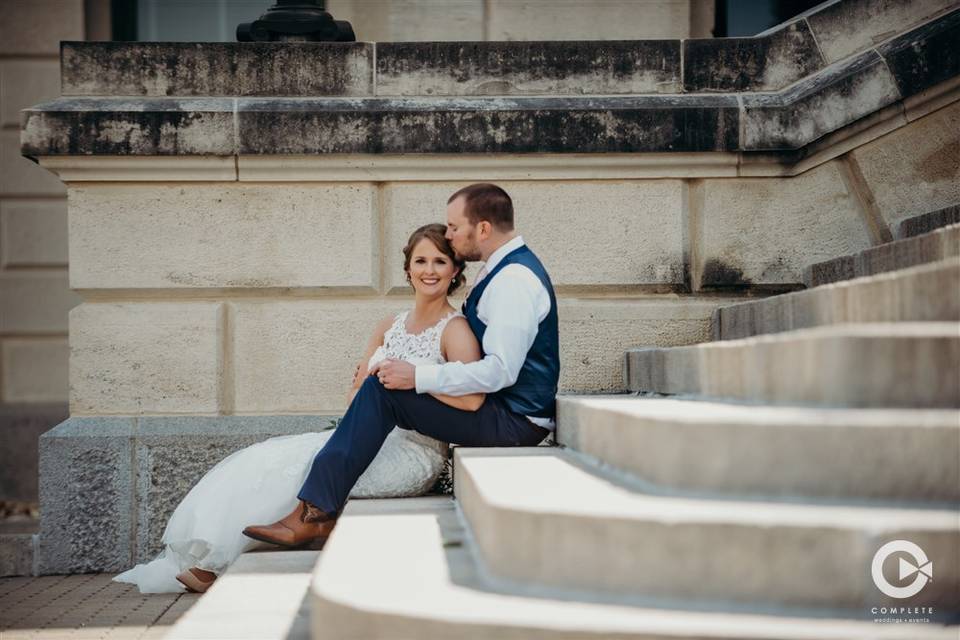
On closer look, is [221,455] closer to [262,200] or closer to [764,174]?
[262,200]

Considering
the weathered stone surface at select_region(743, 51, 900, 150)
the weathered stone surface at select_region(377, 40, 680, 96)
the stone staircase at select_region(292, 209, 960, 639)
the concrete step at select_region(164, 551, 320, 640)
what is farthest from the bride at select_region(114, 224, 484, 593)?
the weathered stone surface at select_region(743, 51, 900, 150)

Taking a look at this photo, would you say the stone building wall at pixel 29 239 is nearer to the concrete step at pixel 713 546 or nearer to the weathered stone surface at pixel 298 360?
the weathered stone surface at pixel 298 360

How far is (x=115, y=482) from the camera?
612cm

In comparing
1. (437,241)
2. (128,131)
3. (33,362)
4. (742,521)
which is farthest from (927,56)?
(33,362)

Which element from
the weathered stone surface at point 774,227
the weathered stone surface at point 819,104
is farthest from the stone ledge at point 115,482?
the weathered stone surface at point 819,104

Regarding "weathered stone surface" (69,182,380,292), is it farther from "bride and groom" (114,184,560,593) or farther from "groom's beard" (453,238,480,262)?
"groom's beard" (453,238,480,262)

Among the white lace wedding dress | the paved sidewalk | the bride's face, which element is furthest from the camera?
the bride's face

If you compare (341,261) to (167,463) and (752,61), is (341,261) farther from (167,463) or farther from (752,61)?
(752,61)

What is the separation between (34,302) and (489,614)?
881 cm

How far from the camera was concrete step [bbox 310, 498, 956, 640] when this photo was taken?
2523 millimetres

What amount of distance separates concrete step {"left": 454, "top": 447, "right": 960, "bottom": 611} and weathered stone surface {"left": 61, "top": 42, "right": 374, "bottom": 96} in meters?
3.87

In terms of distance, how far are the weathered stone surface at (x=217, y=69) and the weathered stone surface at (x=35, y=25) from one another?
4168 mm

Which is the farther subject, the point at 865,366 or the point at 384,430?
the point at 384,430

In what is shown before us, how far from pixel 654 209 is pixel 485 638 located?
415 centimetres
